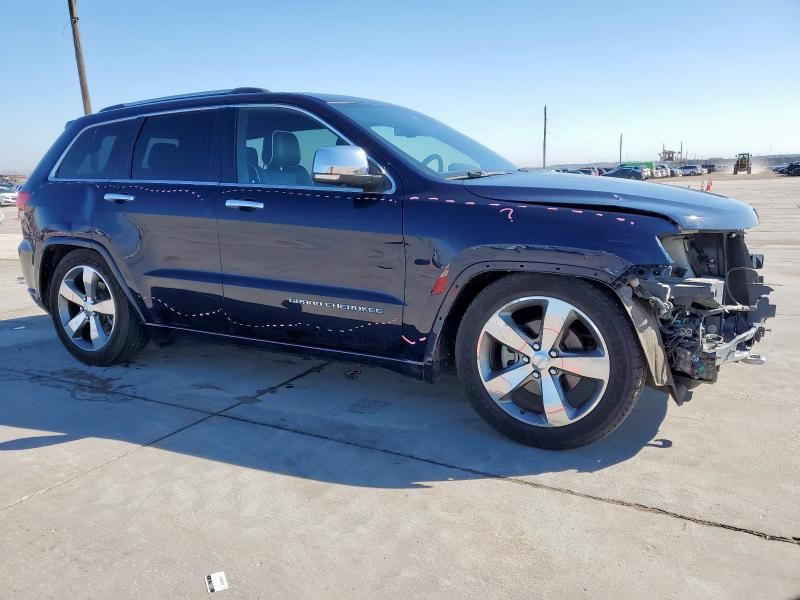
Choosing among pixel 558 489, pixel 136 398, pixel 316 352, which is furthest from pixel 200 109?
pixel 558 489

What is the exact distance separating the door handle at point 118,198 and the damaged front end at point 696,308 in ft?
10.7

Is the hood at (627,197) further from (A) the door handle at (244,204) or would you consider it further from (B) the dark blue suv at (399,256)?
(A) the door handle at (244,204)

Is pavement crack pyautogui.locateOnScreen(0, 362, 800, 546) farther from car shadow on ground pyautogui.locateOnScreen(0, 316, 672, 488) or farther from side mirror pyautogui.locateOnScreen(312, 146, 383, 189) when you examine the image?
side mirror pyautogui.locateOnScreen(312, 146, 383, 189)

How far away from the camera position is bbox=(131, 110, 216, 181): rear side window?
162 inches

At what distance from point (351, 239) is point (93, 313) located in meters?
2.34

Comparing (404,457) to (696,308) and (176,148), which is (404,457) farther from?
(176,148)

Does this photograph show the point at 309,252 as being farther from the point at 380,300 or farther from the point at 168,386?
the point at 168,386

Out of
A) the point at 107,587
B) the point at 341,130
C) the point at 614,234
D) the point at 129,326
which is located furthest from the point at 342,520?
the point at 129,326

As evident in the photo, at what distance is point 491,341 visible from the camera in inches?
129

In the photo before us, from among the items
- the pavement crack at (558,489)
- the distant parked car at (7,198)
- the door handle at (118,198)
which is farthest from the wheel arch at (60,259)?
the distant parked car at (7,198)

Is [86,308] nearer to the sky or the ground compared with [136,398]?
nearer to the sky

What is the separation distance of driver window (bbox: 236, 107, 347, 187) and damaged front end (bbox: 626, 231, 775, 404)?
1902mm

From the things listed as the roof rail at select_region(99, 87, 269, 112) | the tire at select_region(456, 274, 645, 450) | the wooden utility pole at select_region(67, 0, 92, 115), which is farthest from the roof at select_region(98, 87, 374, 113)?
the wooden utility pole at select_region(67, 0, 92, 115)

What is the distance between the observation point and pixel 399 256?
3381mm
